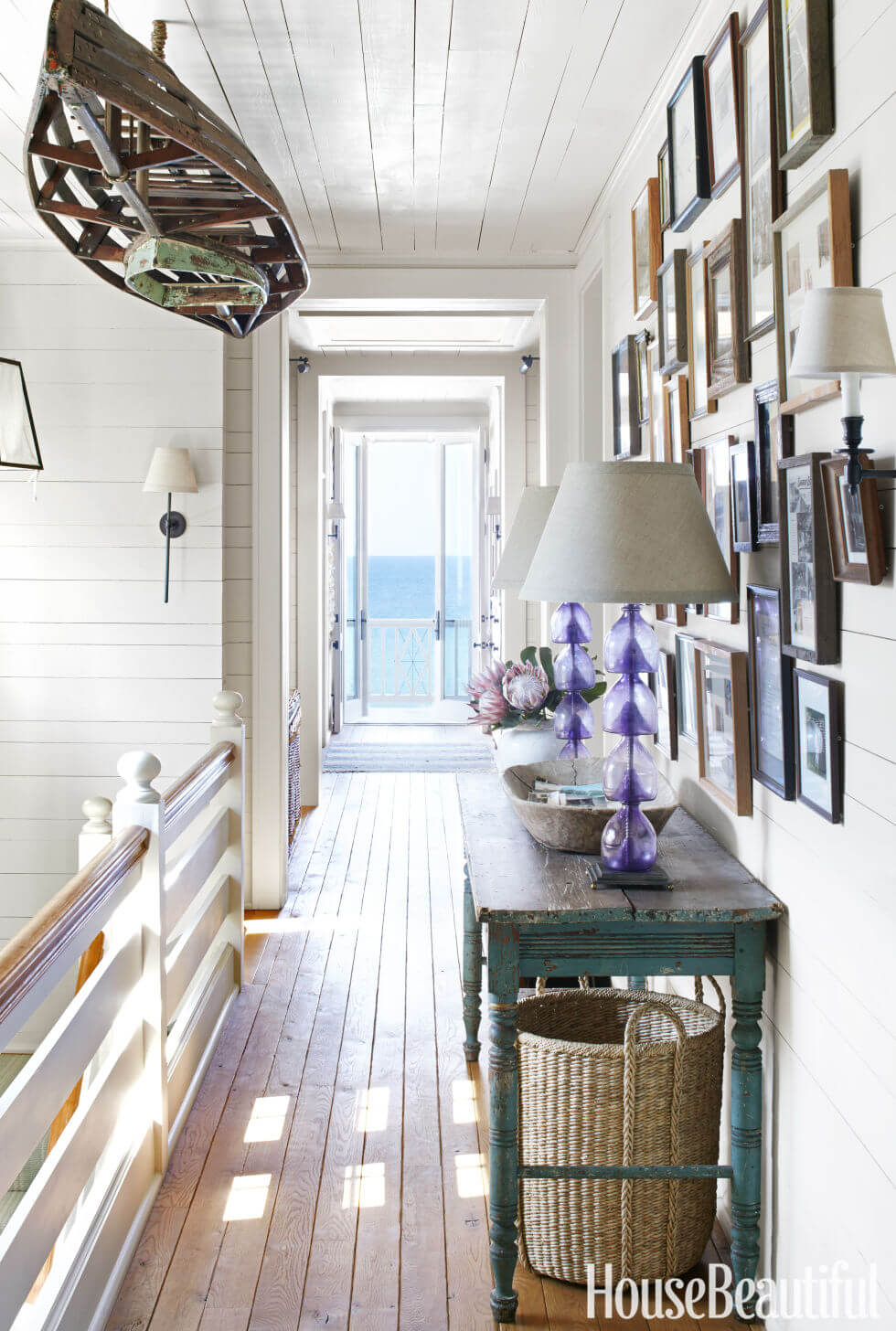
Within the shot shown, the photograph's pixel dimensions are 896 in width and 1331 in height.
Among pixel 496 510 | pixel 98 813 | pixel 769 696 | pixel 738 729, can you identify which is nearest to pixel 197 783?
pixel 98 813

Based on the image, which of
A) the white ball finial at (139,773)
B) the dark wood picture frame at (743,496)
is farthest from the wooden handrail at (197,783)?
the dark wood picture frame at (743,496)

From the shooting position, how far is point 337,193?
144 inches

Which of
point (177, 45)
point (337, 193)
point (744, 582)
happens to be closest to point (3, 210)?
point (337, 193)

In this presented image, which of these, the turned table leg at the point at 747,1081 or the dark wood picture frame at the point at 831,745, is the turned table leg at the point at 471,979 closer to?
the turned table leg at the point at 747,1081

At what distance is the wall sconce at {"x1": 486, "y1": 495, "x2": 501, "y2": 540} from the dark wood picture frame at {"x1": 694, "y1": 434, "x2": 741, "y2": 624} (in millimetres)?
4590

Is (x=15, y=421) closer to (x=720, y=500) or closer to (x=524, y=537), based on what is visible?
(x=524, y=537)

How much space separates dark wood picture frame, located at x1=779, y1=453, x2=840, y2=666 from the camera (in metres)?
1.60

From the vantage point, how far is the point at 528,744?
9.48 feet

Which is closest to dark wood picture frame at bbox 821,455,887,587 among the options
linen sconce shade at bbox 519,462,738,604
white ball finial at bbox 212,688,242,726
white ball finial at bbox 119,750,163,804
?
linen sconce shade at bbox 519,462,738,604

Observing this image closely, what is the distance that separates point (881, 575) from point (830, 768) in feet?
1.11

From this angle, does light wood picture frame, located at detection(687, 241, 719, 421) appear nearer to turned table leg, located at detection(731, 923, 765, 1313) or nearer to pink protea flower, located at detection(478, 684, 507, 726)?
pink protea flower, located at detection(478, 684, 507, 726)

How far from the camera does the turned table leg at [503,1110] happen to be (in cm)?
190

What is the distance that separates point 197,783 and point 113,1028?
758 millimetres

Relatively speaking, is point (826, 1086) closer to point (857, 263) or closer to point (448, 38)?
point (857, 263)
